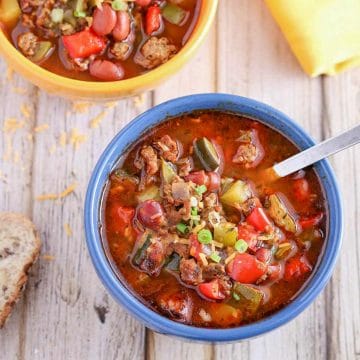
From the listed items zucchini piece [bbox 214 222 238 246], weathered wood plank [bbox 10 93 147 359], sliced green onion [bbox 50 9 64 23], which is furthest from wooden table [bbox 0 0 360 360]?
zucchini piece [bbox 214 222 238 246]

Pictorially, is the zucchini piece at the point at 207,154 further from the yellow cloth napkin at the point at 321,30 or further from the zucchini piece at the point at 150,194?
the yellow cloth napkin at the point at 321,30

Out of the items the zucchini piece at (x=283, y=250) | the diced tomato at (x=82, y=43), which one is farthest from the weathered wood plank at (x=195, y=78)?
the zucchini piece at (x=283, y=250)

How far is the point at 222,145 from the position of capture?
9.99ft

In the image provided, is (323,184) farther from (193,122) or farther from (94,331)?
(94,331)

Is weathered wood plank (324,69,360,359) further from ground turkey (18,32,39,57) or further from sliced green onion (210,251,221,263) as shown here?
ground turkey (18,32,39,57)

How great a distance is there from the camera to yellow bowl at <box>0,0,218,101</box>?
3.09 m

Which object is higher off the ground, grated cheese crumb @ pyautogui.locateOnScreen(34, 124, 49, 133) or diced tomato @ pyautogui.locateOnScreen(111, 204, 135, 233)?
grated cheese crumb @ pyautogui.locateOnScreen(34, 124, 49, 133)

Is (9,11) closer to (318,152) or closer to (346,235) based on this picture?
(318,152)

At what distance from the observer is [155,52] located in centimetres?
322

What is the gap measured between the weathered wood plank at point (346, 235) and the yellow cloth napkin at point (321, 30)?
5.2 inches

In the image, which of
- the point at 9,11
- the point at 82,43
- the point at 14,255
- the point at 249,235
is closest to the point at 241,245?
the point at 249,235

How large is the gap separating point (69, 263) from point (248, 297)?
79cm

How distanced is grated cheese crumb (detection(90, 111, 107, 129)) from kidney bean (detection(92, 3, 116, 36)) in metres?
0.37

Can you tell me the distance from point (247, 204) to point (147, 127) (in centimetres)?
45
